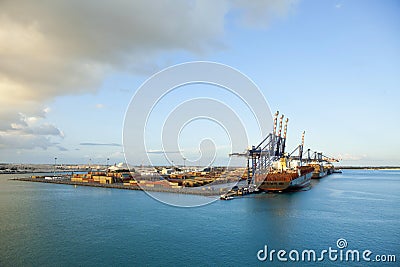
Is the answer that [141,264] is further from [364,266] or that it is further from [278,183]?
[278,183]

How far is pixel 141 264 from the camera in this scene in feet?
26.8

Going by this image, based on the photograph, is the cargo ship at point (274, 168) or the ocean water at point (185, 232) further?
the cargo ship at point (274, 168)

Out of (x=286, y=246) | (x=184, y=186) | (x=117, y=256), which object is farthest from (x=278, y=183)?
(x=117, y=256)

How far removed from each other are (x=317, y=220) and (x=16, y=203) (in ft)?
61.2

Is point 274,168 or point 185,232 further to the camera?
point 274,168

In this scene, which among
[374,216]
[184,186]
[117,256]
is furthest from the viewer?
[184,186]

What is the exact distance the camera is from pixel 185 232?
37.2ft

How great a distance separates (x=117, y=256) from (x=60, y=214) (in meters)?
7.93

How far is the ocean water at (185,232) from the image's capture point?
8.67m

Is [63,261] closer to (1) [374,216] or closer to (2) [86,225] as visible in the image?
(2) [86,225]

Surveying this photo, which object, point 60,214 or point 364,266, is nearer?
point 364,266

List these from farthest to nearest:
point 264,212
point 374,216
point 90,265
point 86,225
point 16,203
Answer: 1. point 16,203
2. point 264,212
3. point 374,216
4. point 86,225
5. point 90,265

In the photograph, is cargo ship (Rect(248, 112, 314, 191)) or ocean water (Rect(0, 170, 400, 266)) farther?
cargo ship (Rect(248, 112, 314, 191))

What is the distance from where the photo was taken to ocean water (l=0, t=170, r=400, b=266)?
341 inches
